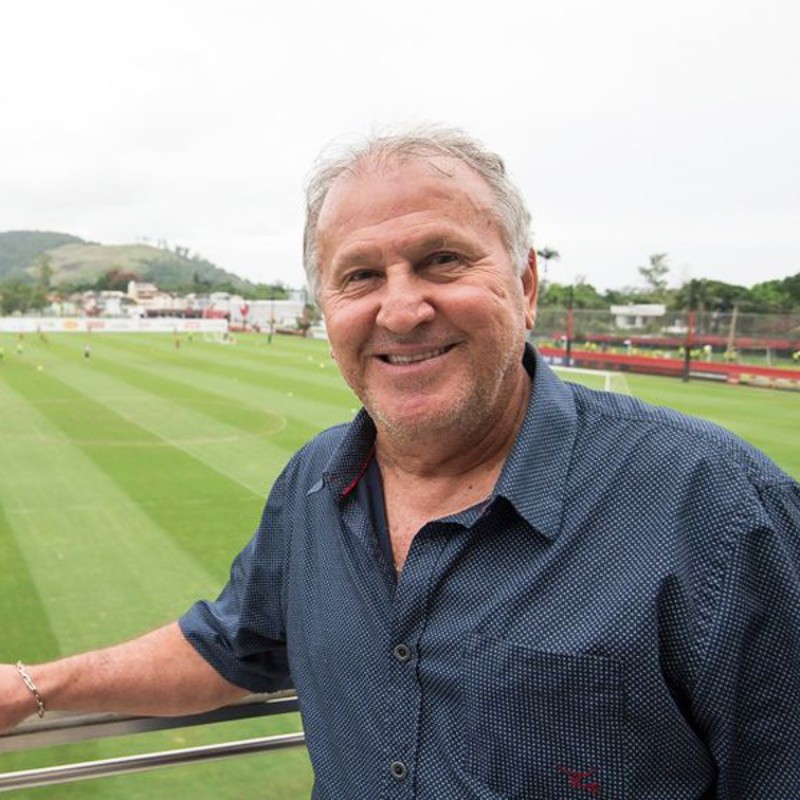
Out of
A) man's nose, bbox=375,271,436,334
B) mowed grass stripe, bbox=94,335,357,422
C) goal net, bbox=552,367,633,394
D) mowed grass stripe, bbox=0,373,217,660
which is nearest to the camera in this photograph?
man's nose, bbox=375,271,436,334

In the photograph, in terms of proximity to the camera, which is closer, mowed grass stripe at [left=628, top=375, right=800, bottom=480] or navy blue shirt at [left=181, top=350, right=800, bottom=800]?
navy blue shirt at [left=181, top=350, right=800, bottom=800]

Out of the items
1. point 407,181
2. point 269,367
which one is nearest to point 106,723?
point 407,181

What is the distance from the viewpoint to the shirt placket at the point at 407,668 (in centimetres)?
145

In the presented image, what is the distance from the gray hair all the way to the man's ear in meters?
0.03

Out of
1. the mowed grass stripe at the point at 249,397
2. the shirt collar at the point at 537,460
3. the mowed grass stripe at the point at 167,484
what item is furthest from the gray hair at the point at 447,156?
the mowed grass stripe at the point at 249,397

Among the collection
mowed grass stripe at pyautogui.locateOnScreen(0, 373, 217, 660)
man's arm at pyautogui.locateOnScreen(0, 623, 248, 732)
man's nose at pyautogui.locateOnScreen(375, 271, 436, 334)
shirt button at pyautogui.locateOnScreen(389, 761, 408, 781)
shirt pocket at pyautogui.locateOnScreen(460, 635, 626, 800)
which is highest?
man's nose at pyautogui.locateOnScreen(375, 271, 436, 334)

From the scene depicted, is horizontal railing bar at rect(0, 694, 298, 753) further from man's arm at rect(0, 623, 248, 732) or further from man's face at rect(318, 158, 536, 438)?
man's face at rect(318, 158, 536, 438)

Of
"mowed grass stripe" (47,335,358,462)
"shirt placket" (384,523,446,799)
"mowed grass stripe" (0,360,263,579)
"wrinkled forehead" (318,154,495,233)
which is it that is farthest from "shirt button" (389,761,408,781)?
"mowed grass stripe" (47,335,358,462)

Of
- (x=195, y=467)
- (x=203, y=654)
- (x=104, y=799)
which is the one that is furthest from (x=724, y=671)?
(x=195, y=467)

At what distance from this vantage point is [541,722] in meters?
1.34

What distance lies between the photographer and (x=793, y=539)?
1289mm

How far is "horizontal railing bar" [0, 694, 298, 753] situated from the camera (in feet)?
5.71

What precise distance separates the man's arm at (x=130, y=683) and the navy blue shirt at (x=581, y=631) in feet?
1.19

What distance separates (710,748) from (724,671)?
13 centimetres
